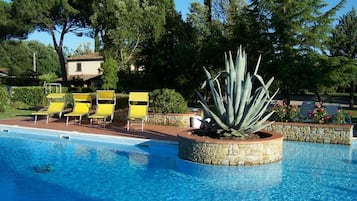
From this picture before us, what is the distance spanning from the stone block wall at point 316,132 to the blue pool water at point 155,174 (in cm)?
34

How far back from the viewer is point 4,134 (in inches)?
563

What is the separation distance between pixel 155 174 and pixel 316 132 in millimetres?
6576

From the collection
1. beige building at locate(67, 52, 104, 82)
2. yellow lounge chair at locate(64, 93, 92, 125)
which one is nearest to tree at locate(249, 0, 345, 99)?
yellow lounge chair at locate(64, 93, 92, 125)

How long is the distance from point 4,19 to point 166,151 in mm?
30595

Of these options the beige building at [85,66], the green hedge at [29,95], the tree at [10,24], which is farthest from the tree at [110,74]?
the beige building at [85,66]

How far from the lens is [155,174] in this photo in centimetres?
858

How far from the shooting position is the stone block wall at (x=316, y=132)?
12.0m

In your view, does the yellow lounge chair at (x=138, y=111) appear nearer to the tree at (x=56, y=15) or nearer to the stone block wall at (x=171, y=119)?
the stone block wall at (x=171, y=119)

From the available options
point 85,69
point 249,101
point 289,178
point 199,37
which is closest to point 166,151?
point 249,101

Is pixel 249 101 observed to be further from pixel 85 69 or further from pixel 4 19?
pixel 85 69

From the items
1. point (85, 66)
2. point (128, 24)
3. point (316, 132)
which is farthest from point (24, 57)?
point (316, 132)

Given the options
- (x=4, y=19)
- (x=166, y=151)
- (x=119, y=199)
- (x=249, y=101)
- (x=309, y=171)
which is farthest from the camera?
(x=4, y=19)

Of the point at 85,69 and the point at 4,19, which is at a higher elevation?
the point at 4,19

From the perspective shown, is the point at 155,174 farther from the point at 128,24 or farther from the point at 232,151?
the point at 128,24
